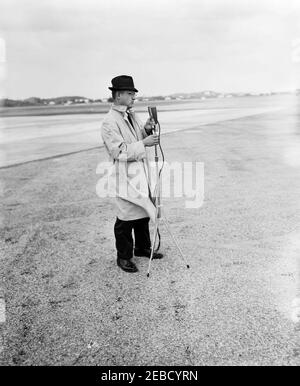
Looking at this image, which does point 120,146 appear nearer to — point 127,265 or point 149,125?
point 149,125

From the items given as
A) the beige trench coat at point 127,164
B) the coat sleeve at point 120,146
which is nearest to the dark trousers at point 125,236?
the beige trench coat at point 127,164

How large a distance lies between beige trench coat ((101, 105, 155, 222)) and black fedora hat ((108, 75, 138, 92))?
0.64 feet

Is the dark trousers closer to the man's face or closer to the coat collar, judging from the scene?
the coat collar

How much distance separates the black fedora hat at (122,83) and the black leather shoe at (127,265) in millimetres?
1825

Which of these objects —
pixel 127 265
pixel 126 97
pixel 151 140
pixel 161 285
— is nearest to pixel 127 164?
pixel 151 140

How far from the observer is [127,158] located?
370 cm

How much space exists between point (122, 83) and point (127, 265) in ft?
6.29

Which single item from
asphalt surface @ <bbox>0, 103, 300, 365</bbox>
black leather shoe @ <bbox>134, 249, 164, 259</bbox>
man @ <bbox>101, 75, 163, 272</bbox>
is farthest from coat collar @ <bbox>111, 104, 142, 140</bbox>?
asphalt surface @ <bbox>0, 103, 300, 365</bbox>

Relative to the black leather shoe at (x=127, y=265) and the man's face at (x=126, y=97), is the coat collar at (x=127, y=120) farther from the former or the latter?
the black leather shoe at (x=127, y=265)

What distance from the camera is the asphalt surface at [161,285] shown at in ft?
9.36

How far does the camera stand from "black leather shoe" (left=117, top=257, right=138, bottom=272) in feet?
13.4

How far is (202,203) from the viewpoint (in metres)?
6.46

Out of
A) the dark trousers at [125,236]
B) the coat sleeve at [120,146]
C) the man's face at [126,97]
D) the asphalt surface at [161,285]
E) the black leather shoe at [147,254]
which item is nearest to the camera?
the asphalt surface at [161,285]
